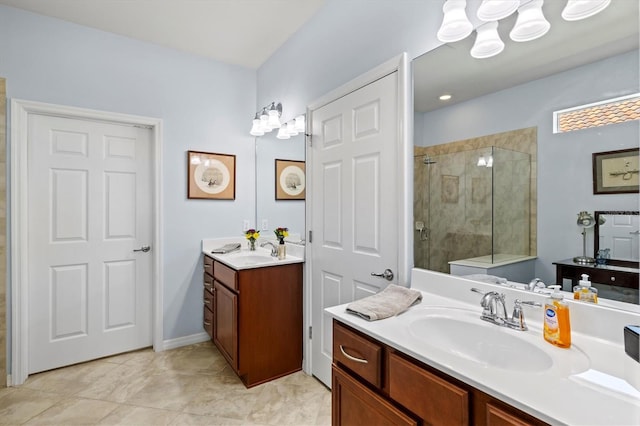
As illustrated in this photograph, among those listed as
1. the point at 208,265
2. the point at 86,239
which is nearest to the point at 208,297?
the point at 208,265

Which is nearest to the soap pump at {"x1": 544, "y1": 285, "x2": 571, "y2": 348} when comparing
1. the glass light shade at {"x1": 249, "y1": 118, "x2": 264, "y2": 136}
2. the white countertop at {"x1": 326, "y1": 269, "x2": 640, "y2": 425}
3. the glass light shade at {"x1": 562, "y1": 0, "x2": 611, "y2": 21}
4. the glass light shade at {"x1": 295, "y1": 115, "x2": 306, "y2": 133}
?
the white countertop at {"x1": 326, "y1": 269, "x2": 640, "y2": 425}

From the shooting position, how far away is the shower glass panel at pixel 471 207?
4.18 ft

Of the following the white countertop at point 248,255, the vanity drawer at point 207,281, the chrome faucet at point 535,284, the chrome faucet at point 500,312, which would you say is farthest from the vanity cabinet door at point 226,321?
the chrome faucet at point 535,284

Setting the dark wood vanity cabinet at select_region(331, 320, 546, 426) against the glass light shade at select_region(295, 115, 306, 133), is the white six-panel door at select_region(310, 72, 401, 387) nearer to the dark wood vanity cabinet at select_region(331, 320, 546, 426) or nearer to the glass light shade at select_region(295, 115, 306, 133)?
the glass light shade at select_region(295, 115, 306, 133)

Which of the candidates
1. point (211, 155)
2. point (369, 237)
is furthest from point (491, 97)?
point (211, 155)

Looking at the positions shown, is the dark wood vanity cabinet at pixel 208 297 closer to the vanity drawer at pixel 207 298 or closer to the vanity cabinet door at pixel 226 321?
the vanity drawer at pixel 207 298

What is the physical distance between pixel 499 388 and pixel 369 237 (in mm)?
1160

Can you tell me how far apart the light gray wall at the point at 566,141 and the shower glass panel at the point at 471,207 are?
8cm

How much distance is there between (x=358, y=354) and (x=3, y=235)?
2686 millimetres

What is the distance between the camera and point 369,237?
1871 mm

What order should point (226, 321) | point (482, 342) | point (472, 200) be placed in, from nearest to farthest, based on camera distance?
point (482, 342)
point (472, 200)
point (226, 321)

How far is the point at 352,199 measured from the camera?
Answer: 78.4 inches

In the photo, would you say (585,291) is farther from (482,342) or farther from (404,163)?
(404,163)

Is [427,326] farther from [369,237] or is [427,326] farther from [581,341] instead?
[369,237]
